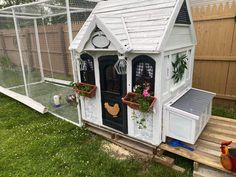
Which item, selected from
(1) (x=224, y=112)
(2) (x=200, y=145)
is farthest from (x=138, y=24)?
(1) (x=224, y=112)

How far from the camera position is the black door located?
10.4 feet

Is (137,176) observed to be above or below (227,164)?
below

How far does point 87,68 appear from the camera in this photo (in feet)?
11.7

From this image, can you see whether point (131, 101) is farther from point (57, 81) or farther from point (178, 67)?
point (57, 81)

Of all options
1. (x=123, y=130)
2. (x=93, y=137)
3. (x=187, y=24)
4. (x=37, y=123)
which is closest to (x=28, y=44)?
(x=37, y=123)

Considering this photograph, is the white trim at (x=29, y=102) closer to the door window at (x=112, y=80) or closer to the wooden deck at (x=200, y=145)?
the wooden deck at (x=200, y=145)

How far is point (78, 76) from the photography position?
3.77 meters

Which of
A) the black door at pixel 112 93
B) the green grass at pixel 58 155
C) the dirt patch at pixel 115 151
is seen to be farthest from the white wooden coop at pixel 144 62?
the green grass at pixel 58 155

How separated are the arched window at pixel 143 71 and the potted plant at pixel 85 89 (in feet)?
2.83

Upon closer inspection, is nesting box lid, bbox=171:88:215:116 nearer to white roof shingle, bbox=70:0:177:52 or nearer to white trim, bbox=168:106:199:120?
white trim, bbox=168:106:199:120

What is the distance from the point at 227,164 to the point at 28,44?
4893 mm

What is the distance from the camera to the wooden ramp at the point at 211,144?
271 centimetres

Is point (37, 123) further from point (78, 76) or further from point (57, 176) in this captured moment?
point (57, 176)

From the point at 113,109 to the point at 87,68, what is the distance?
2.91ft
